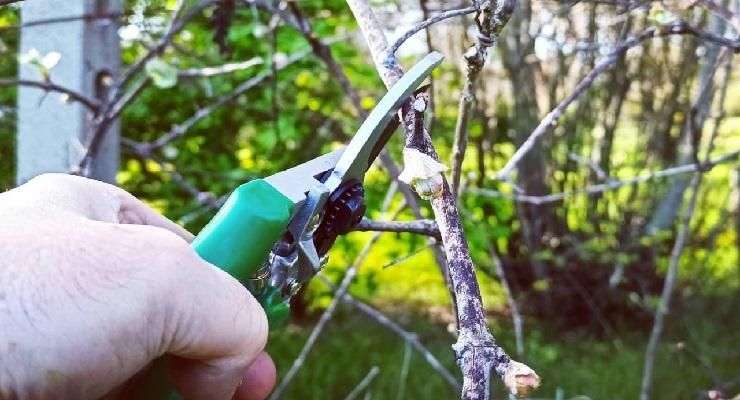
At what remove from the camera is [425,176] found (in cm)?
61

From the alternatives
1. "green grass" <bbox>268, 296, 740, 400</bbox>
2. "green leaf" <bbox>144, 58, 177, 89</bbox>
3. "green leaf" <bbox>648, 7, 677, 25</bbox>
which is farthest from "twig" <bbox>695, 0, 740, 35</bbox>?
"green grass" <bbox>268, 296, 740, 400</bbox>

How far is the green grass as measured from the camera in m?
2.81

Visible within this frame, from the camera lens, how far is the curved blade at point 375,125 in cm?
73

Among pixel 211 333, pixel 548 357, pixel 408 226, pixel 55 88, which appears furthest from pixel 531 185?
pixel 211 333

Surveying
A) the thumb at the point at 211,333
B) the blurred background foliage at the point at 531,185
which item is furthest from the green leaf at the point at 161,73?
the blurred background foliage at the point at 531,185

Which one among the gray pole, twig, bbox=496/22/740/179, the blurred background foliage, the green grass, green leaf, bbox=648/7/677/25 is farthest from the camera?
the blurred background foliage

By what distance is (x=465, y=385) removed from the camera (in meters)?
0.49

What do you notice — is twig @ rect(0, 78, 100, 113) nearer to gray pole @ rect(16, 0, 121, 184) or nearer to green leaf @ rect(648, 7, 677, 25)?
gray pole @ rect(16, 0, 121, 184)

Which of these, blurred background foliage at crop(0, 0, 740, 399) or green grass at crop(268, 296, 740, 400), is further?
blurred background foliage at crop(0, 0, 740, 399)

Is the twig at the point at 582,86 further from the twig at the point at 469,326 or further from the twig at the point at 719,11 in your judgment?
the twig at the point at 469,326

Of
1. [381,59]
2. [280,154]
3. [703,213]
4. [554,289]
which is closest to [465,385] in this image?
[381,59]

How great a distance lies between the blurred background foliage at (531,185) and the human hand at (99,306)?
2.17 meters

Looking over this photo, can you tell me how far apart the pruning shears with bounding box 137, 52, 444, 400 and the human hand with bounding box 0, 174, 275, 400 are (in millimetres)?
59

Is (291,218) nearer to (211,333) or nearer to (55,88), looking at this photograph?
(211,333)
